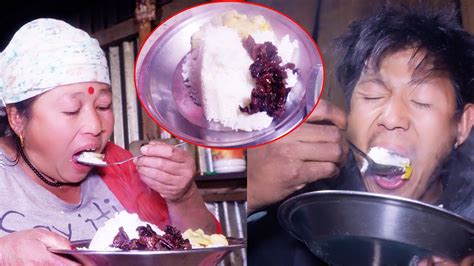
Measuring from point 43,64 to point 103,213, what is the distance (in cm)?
43

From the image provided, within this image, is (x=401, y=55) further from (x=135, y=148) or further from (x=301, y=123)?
(x=135, y=148)

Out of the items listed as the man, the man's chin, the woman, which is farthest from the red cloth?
the man's chin

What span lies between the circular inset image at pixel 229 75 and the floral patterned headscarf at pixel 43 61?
15 centimetres

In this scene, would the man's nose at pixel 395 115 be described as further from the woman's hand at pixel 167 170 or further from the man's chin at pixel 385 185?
the woman's hand at pixel 167 170

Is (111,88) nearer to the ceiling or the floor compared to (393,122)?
nearer to the ceiling

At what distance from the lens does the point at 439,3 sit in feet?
4.60

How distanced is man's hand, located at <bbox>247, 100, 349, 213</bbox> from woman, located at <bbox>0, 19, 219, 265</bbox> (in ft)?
0.56

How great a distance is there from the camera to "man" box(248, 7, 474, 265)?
1.37m

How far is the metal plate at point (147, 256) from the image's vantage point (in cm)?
124

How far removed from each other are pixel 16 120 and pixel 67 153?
16 centimetres

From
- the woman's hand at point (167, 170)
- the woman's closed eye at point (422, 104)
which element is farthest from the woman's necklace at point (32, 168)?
the woman's closed eye at point (422, 104)

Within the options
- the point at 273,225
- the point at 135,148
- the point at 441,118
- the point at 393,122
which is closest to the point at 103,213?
the point at 135,148

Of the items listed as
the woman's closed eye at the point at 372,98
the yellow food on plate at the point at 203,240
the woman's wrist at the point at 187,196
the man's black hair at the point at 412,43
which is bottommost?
the yellow food on plate at the point at 203,240

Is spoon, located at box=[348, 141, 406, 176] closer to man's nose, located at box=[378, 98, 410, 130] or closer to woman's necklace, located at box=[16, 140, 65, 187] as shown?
man's nose, located at box=[378, 98, 410, 130]
